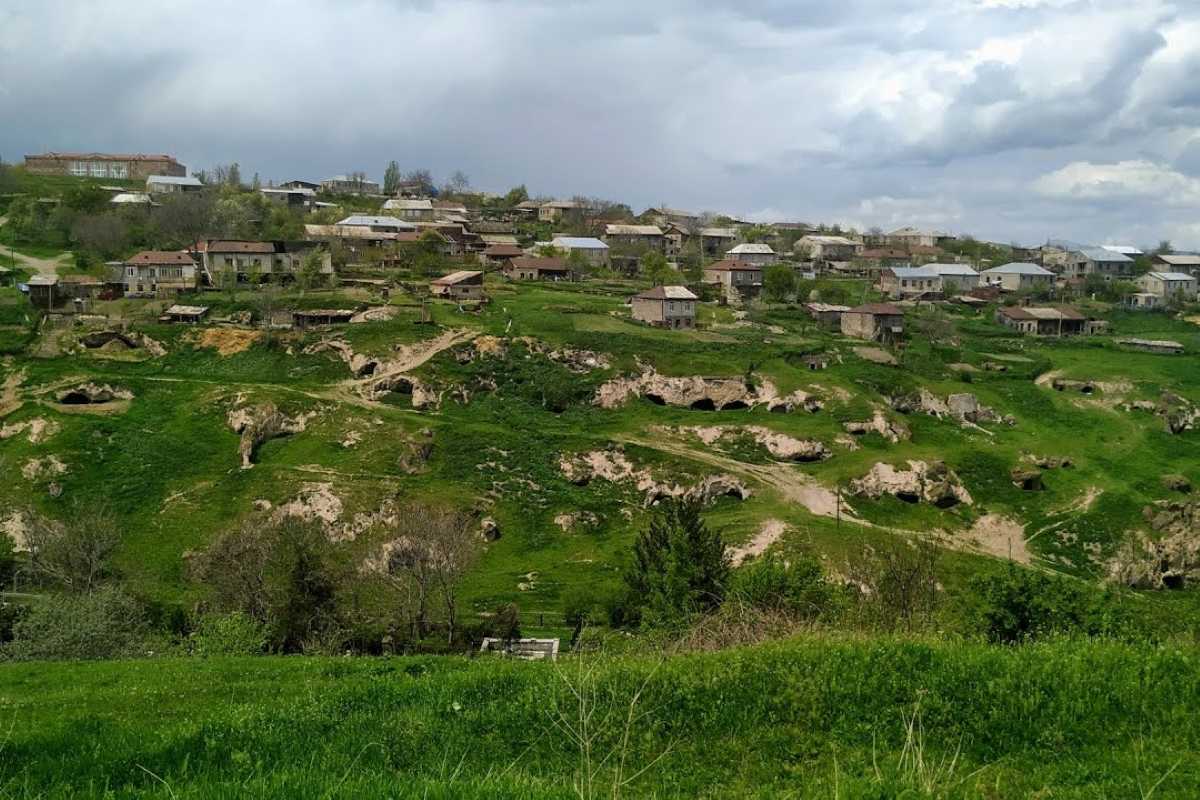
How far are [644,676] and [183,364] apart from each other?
62078 mm

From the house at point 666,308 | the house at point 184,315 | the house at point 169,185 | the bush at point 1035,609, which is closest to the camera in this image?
the bush at point 1035,609

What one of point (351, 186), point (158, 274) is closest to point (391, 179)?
point (351, 186)

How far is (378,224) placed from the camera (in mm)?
111875

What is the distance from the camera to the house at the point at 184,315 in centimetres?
7200

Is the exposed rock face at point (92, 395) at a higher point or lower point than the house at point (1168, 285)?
lower

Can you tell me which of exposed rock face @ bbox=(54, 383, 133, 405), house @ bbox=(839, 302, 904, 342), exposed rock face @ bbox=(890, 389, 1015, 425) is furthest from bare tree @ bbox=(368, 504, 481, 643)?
house @ bbox=(839, 302, 904, 342)

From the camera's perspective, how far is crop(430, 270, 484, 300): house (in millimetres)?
80062

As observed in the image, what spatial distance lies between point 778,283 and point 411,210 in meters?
58.6

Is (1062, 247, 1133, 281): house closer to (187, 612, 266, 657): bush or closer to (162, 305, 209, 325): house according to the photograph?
(162, 305, 209, 325): house

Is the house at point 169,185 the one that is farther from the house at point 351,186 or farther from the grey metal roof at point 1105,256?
the grey metal roof at point 1105,256

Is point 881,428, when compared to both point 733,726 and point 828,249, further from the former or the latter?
point 828,249

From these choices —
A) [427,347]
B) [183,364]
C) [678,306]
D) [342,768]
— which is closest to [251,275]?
[183,364]

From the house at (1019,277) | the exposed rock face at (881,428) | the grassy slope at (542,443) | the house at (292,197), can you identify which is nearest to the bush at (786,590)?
the grassy slope at (542,443)

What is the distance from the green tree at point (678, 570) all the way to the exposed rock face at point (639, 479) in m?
15.1
